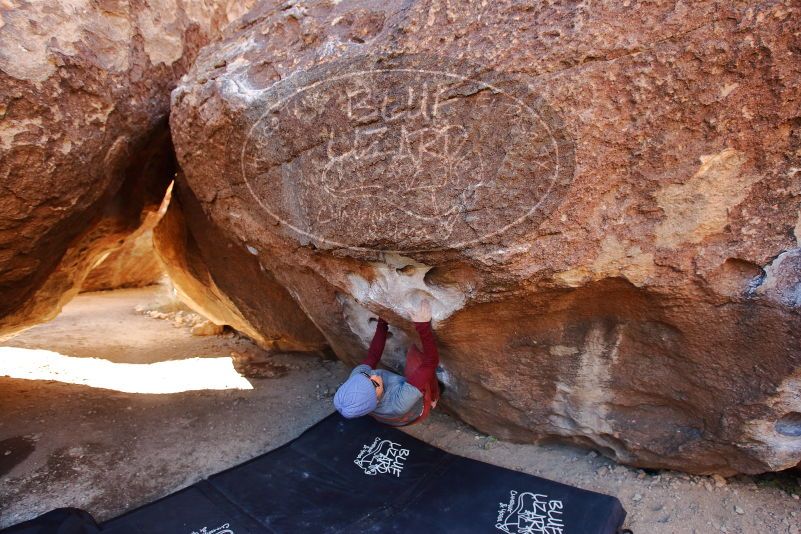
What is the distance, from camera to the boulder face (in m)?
1.45

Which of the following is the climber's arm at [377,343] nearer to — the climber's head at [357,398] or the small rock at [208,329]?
the climber's head at [357,398]

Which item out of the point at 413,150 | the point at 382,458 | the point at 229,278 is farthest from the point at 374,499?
the point at 229,278

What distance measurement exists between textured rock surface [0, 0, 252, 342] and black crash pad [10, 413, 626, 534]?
131 cm

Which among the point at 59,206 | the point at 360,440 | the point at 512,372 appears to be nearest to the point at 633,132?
the point at 512,372

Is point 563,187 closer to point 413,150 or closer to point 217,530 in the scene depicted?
point 413,150

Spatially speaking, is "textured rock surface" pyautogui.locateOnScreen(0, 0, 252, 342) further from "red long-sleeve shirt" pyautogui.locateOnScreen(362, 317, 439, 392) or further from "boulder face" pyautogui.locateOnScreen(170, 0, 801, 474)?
"red long-sleeve shirt" pyautogui.locateOnScreen(362, 317, 439, 392)

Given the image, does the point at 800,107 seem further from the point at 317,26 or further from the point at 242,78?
the point at 242,78

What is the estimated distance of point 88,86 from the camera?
2088mm

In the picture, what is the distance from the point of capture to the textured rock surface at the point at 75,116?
192 cm

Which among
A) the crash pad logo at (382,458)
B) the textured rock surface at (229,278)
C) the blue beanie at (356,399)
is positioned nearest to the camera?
the blue beanie at (356,399)

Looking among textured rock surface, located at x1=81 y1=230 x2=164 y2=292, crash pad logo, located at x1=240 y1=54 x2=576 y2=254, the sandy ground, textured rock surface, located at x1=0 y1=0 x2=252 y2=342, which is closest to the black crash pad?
the sandy ground

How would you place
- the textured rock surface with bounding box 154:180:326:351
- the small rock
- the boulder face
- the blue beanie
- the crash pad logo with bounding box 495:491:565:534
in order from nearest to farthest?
the boulder face < the crash pad logo with bounding box 495:491:565:534 < the blue beanie < the textured rock surface with bounding box 154:180:326:351 < the small rock

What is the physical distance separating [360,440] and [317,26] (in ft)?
5.91

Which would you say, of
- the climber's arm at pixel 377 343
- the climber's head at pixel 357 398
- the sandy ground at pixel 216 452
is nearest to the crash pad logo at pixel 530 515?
the sandy ground at pixel 216 452
